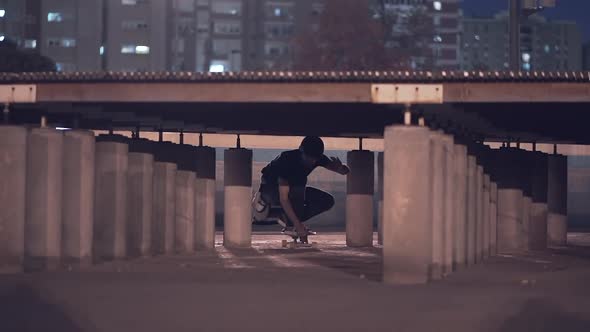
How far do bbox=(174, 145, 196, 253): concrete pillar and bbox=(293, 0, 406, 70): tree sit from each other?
97407mm

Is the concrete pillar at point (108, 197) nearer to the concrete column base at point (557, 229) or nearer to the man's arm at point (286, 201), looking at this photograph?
the man's arm at point (286, 201)

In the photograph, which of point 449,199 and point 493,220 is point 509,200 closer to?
point 493,220

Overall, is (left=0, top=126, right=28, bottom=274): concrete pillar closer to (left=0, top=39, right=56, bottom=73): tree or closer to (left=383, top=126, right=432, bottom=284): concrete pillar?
(left=383, top=126, right=432, bottom=284): concrete pillar

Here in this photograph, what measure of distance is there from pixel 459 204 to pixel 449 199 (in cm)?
212

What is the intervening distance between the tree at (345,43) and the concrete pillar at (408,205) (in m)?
113

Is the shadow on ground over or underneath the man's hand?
underneath

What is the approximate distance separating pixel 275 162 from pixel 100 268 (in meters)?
20.6

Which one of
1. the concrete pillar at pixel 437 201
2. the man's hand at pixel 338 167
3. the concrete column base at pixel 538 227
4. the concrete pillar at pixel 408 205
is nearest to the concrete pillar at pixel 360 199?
the man's hand at pixel 338 167

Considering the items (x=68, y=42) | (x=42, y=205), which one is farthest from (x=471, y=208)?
(x=68, y=42)

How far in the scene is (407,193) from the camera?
29.2 metres

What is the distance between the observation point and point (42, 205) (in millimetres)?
32344

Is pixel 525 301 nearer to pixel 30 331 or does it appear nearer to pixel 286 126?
pixel 30 331

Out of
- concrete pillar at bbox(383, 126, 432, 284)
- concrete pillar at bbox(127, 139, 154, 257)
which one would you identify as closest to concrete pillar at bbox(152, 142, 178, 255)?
concrete pillar at bbox(127, 139, 154, 257)

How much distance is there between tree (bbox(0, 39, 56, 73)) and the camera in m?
109
